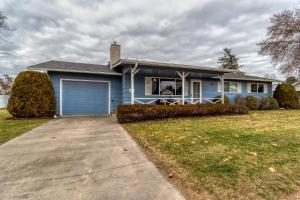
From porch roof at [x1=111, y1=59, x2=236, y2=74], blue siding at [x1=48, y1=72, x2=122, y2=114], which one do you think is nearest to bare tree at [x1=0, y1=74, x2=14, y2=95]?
blue siding at [x1=48, y1=72, x2=122, y2=114]

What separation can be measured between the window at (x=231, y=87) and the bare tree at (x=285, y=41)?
531 cm

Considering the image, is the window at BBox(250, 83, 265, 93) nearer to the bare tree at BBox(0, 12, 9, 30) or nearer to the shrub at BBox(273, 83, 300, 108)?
the shrub at BBox(273, 83, 300, 108)

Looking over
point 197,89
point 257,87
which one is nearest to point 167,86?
point 197,89

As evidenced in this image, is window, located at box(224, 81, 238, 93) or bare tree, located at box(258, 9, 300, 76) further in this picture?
bare tree, located at box(258, 9, 300, 76)

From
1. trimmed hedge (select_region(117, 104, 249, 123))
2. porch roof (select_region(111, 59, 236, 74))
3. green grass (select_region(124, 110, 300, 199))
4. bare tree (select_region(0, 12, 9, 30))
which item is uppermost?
bare tree (select_region(0, 12, 9, 30))

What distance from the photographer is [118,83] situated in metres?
12.4

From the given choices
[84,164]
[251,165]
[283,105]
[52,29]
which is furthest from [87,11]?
[283,105]

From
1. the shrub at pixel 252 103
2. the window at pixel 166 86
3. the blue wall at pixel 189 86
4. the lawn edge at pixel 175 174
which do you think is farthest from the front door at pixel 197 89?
the lawn edge at pixel 175 174

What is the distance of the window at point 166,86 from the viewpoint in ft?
41.6

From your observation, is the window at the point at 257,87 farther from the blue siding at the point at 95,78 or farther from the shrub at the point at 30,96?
the shrub at the point at 30,96

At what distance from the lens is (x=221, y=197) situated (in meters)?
2.23

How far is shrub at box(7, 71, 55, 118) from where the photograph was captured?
9.30 meters

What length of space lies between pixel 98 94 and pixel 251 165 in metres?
10.2

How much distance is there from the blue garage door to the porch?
1584 millimetres
